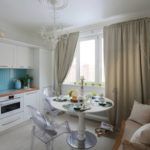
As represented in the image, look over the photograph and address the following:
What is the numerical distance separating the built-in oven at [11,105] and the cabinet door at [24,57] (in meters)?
0.89

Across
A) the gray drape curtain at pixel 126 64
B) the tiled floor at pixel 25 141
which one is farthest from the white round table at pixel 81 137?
the gray drape curtain at pixel 126 64

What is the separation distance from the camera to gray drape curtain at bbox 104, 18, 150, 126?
2.70 meters

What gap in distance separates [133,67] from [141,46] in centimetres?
47

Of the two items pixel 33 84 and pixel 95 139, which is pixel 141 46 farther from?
pixel 33 84

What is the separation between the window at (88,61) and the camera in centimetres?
352

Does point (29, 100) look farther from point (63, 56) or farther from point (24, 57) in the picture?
point (63, 56)

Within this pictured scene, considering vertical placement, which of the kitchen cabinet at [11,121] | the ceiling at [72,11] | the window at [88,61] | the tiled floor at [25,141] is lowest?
the tiled floor at [25,141]

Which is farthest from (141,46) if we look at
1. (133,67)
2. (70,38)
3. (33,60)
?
(33,60)

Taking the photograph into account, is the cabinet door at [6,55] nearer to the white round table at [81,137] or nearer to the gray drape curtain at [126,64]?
the white round table at [81,137]

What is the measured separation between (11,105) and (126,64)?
2.85m

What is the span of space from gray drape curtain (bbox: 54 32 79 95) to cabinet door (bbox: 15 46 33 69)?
0.79m

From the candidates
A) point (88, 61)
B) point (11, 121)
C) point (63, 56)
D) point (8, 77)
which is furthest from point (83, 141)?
point (8, 77)

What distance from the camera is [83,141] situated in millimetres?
2387

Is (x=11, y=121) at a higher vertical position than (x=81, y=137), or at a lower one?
higher
